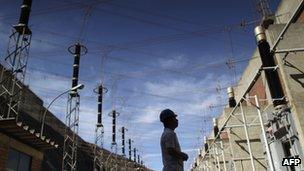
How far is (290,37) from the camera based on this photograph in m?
14.2

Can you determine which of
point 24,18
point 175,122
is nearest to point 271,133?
point 175,122

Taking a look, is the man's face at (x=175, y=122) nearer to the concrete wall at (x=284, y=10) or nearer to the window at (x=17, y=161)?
the window at (x=17, y=161)

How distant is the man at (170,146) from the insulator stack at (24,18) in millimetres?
17538

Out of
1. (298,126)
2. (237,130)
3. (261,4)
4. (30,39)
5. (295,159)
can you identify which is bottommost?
(295,159)

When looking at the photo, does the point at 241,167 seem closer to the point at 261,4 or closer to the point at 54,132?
the point at 261,4

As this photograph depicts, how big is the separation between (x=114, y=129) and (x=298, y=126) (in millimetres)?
38868

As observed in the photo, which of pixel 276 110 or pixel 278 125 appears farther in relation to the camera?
pixel 278 125

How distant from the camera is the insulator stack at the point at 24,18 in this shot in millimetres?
20484

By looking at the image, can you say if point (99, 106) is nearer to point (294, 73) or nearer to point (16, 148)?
point (16, 148)

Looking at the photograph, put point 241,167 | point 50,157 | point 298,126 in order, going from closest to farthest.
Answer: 1. point 298,126
2. point 241,167
3. point 50,157

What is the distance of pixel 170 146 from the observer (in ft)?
16.0

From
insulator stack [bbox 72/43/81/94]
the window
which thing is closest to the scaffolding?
the window

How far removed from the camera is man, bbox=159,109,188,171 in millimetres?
4812

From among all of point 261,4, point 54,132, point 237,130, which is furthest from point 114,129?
point 261,4
